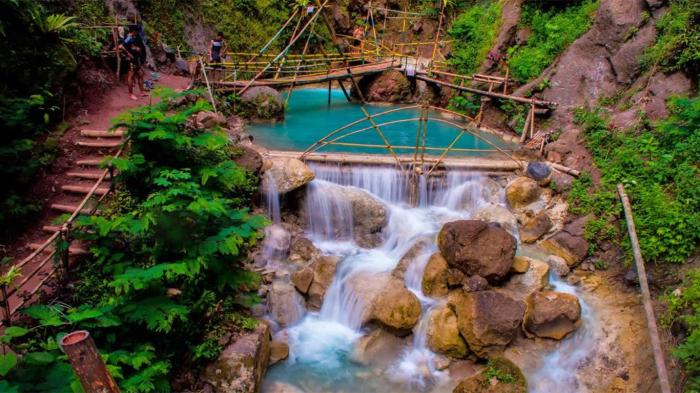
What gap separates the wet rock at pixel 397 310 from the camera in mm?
7461

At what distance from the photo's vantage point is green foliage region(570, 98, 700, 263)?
25.0ft

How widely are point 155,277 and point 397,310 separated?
427 centimetres

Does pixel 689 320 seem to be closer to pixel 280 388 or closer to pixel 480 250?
pixel 480 250

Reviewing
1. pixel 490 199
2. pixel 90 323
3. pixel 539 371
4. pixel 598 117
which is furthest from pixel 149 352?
pixel 598 117

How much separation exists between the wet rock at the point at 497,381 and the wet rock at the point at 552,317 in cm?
108

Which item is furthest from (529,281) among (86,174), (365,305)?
(86,174)

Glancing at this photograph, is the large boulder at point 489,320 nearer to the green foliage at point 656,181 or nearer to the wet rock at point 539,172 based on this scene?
the green foliage at point 656,181

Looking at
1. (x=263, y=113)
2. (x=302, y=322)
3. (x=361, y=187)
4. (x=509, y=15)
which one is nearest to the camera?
(x=302, y=322)

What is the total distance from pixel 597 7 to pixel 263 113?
12.8 metres

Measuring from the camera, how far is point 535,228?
964 cm

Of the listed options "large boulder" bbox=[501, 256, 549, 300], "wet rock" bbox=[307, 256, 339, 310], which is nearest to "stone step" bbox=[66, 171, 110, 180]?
"wet rock" bbox=[307, 256, 339, 310]

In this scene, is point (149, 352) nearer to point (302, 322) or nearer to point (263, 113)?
point (302, 322)

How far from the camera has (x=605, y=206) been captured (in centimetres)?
923

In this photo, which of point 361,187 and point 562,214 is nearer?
point 562,214
